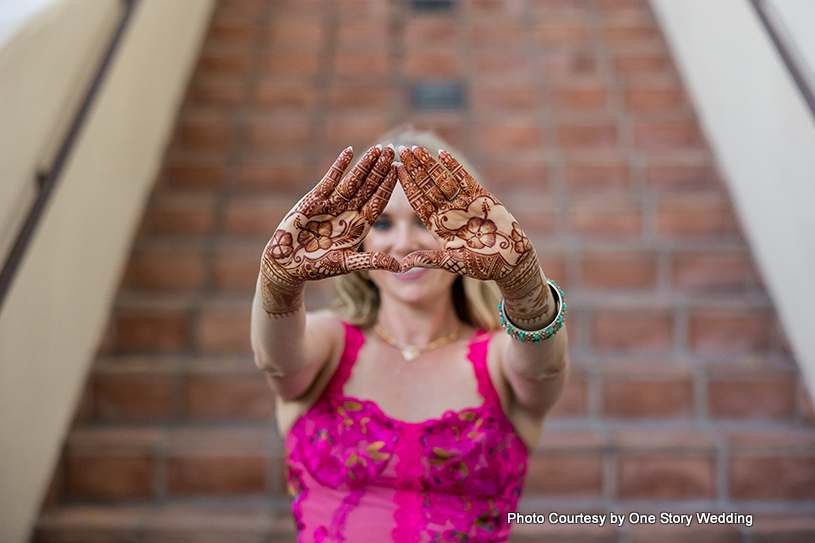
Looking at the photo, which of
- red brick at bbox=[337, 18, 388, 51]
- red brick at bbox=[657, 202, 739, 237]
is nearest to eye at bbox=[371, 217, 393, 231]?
red brick at bbox=[657, 202, 739, 237]

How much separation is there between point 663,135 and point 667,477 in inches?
56.9

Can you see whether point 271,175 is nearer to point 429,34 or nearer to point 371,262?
point 429,34

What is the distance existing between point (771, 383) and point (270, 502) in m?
1.46

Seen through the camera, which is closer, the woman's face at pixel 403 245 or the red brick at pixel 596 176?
the woman's face at pixel 403 245

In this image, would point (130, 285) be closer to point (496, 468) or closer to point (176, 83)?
point (176, 83)

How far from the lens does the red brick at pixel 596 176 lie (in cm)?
263

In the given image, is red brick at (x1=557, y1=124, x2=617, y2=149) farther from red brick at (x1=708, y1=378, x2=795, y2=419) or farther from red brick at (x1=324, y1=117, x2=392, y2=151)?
red brick at (x1=708, y1=378, x2=795, y2=419)

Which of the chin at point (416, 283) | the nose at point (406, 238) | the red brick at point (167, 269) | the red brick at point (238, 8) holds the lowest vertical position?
the chin at point (416, 283)

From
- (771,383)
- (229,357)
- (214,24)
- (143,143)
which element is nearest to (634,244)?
(771,383)

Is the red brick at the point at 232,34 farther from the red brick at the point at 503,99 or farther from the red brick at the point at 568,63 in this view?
the red brick at the point at 568,63

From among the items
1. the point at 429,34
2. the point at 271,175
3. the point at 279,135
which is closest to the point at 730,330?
the point at 271,175

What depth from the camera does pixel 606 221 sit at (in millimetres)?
2488

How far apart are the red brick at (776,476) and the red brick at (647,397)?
0.71 ft

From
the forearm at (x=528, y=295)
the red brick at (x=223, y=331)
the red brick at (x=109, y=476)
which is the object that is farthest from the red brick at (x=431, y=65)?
the forearm at (x=528, y=295)
